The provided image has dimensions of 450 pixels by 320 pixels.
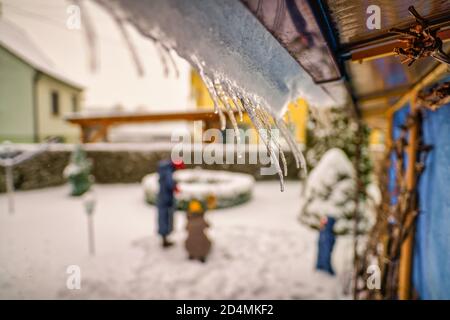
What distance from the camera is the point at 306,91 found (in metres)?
1.92

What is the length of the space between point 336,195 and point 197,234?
3.63 m

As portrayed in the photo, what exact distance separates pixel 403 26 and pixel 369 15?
0.30m

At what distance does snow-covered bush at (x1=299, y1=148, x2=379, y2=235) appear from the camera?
6.00 m

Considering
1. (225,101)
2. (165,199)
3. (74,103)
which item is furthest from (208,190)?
(74,103)

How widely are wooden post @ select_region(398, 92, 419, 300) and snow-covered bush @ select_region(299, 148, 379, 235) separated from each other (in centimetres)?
335

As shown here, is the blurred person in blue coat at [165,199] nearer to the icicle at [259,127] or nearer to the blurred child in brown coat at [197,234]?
the blurred child in brown coat at [197,234]

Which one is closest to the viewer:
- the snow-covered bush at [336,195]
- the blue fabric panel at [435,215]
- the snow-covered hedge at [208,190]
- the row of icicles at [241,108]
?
the row of icicles at [241,108]

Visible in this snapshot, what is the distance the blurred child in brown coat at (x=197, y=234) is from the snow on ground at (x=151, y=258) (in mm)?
191

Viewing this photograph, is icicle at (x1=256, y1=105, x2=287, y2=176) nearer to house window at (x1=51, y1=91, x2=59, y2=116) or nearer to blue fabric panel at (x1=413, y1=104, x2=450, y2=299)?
blue fabric panel at (x1=413, y1=104, x2=450, y2=299)

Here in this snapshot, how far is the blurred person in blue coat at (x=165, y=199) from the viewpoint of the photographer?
4871mm

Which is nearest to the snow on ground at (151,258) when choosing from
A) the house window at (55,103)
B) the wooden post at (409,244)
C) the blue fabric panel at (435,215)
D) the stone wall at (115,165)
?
the wooden post at (409,244)

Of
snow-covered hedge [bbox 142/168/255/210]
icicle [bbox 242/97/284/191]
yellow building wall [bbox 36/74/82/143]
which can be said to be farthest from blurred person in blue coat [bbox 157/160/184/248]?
yellow building wall [bbox 36/74/82/143]
